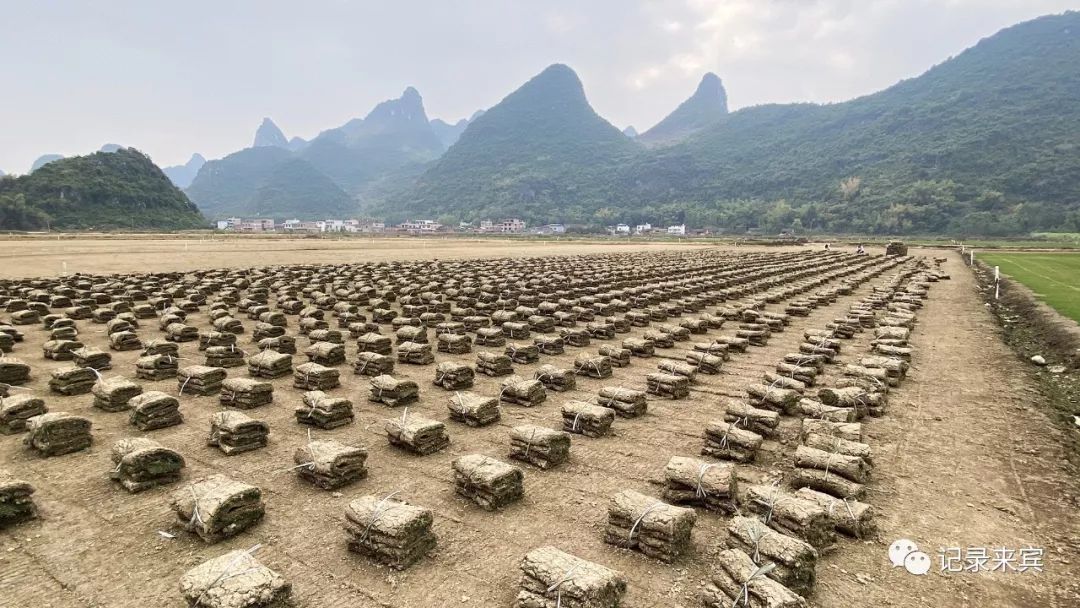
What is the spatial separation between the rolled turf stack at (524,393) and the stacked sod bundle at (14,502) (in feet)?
24.3

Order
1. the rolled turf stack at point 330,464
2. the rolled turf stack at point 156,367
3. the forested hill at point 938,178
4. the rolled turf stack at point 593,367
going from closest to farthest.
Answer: the rolled turf stack at point 330,464 < the rolled turf stack at point 156,367 < the rolled turf stack at point 593,367 < the forested hill at point 938,178

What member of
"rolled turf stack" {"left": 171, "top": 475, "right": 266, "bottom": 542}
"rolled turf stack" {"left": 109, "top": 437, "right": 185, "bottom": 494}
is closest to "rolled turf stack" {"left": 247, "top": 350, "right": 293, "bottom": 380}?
"rolled turf stack" {"left": 109, "top": 437, "right": 185, "bottom": 494}

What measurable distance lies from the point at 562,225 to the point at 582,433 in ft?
584

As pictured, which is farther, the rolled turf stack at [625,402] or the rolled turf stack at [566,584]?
the rolled turf stack at [625,402]

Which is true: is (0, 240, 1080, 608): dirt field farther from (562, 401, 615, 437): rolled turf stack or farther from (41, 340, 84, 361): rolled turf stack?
(41, 340, 84, 361): rolled turf stack

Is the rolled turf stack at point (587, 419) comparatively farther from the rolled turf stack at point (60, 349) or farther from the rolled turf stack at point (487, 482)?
the rolled turf stack at point (60, 349)

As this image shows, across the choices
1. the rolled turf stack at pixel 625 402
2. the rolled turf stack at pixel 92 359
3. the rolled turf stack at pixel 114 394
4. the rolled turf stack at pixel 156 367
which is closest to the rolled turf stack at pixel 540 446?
the rolled turf stack at pixel 625 402

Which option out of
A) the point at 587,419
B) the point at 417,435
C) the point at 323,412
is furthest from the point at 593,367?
the point at 323,412

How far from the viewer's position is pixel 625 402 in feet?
33.7

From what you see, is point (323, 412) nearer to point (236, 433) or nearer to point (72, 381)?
point (236, 433)

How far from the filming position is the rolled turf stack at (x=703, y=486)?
6749 millimetres

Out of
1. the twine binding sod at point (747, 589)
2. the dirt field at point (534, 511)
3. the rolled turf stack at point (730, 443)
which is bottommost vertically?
the dirt field at point (534, 511)

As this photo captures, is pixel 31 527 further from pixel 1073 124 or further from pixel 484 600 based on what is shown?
pixel 1073 124
